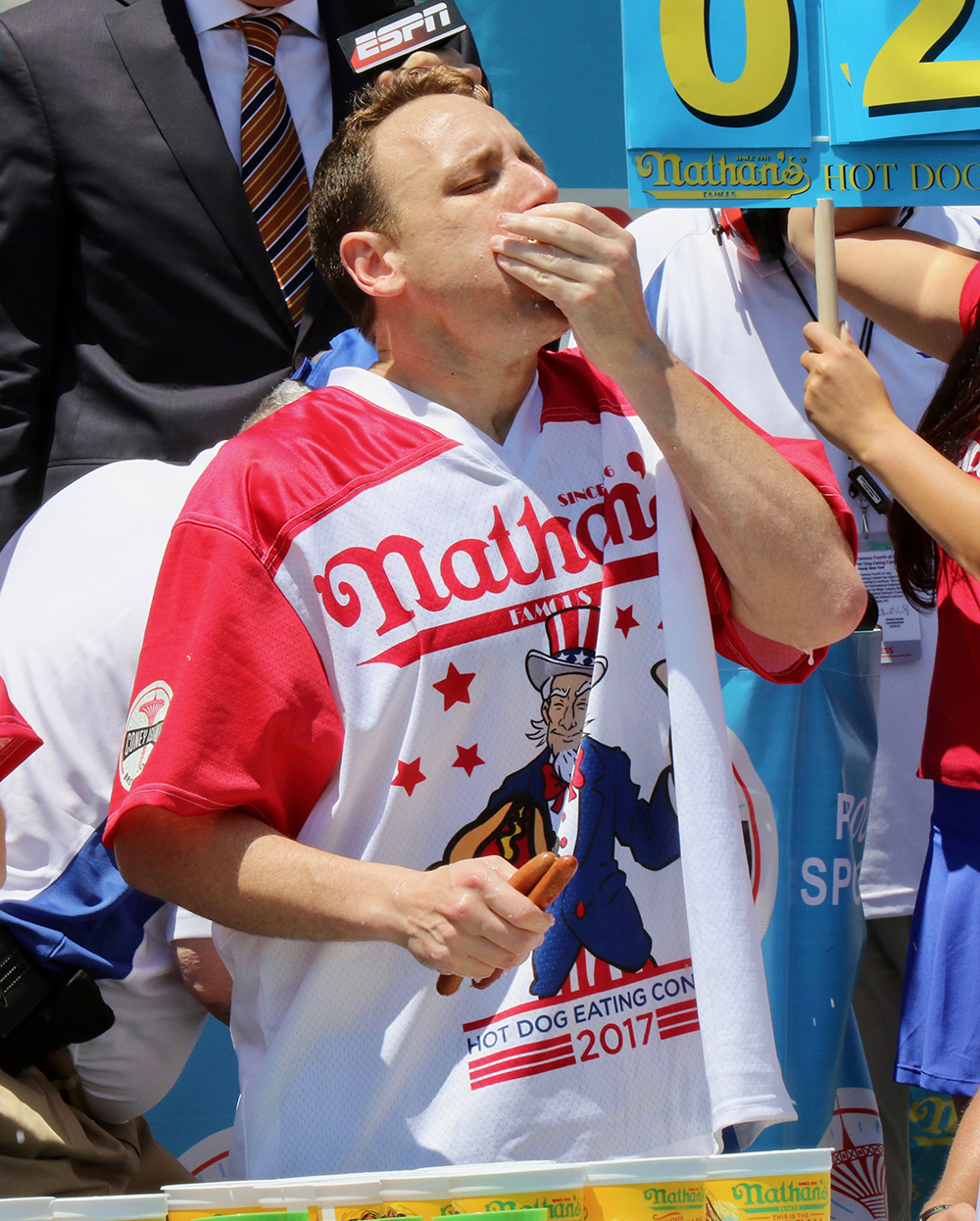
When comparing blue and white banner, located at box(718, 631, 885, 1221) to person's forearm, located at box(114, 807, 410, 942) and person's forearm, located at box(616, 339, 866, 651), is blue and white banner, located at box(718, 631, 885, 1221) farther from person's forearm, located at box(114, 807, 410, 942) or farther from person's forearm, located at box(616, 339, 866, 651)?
person's forearm, located at box(114, 807, 410, 942)

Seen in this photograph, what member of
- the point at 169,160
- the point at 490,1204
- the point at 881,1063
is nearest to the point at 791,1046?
the point at 881,1063

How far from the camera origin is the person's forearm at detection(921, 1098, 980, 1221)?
166 centimetres

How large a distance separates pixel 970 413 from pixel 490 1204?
139 cm

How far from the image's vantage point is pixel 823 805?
2516mm

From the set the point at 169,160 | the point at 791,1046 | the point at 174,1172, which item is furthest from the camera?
the point at 169,160

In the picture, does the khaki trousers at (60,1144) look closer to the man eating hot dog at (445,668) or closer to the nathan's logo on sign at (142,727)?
the man eating hot dog at (445,668)

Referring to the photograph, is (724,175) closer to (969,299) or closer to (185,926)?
(969,299)

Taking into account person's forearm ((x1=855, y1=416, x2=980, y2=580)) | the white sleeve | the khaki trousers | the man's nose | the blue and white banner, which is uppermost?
the man's nose

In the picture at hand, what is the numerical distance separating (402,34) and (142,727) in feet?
4.80

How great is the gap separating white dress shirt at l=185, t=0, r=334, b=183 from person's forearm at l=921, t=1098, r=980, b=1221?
2001 millimetres

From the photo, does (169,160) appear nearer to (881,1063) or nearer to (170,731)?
(170,731)

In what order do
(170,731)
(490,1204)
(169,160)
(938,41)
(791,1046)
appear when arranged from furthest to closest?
(169,160)
(791,1046)
(938,41)
(170,731)
(490,1204)

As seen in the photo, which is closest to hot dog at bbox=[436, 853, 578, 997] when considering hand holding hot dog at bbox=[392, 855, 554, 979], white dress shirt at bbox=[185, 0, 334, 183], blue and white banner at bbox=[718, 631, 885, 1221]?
hand holding hot dog at bbox=[392, 855, 554, 979]

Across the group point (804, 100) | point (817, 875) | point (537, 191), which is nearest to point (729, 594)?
point (537, 191)
